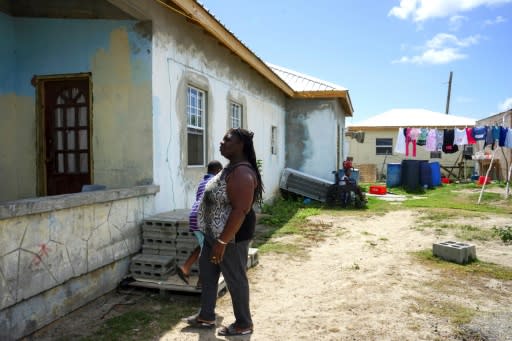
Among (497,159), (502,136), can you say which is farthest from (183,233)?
(497,159)

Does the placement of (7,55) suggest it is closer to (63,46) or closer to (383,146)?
(63,46)

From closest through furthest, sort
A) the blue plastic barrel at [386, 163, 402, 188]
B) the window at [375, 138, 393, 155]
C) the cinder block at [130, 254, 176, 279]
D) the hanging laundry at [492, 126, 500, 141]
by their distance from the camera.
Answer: the cinder block at [130, 254, 176, 279] < the hanging laundry at [492, 126, 500, 141] < the blue plastic barrel at [386, 163, 402, 188] < the window at [375, 138, 393, 155]

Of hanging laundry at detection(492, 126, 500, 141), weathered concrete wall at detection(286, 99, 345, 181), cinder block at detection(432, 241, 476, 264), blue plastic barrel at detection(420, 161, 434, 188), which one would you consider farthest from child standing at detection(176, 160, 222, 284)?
blue plastic barrel at detection(420, 161, 434, 188)

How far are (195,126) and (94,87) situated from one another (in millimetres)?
1942

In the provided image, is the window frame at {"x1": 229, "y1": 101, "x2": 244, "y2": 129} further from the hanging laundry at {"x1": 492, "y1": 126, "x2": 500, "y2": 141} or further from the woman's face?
the hanging laundry at {"x1": 492, "y1": 126, "x2": 500, "y2": 141}

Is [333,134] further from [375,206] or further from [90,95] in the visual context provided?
[90,95]

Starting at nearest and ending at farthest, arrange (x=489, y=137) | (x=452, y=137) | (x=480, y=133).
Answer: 1. (x=489, y=137)
2. (x=480, y=133)
3. (x=452, y=137)

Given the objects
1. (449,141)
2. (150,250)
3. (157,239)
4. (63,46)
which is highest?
(63,46)

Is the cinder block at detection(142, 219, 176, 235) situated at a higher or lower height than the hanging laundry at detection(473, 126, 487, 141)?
lower

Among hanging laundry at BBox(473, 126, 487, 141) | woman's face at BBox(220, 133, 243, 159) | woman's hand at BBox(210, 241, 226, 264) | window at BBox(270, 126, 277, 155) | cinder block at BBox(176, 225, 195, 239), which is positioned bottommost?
cinder block at BBox(176, 225, 195, 239)

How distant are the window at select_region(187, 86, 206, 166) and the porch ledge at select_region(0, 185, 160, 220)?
1.72m

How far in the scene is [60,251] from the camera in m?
3.92

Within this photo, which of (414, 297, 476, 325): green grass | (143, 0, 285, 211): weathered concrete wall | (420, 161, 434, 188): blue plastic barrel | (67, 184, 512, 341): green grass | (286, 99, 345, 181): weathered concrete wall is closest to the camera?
(67, 184, 512, 341): green grass

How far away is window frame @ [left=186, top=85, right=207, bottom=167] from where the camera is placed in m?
6.88
